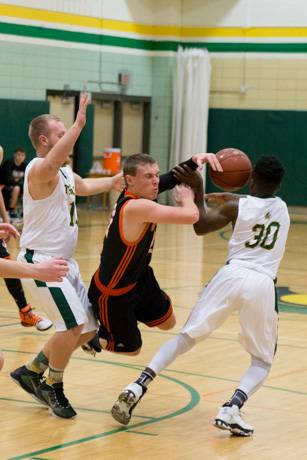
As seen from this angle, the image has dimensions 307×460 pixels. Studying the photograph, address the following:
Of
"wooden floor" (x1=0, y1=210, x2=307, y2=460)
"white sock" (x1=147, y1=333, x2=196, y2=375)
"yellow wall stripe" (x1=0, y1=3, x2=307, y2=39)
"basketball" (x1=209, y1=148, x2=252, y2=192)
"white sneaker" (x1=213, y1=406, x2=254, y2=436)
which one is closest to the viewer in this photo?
"wooden floor" (x1=0, y1=210, x2=307, y2=460)

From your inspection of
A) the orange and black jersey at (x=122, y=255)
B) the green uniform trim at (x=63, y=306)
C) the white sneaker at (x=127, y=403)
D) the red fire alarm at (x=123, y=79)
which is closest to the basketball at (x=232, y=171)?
the orange and black jersey at (x=122, y=255)

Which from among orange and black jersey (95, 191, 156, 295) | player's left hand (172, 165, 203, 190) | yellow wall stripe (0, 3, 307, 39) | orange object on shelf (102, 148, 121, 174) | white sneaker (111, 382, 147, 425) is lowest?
orange object on shelf (102, 148, 121, 174)

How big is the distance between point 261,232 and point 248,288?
1.17 feet

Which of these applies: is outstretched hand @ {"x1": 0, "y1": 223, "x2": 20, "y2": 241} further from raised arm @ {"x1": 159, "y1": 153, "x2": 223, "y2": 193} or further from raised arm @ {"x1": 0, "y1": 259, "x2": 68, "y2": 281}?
raised arm @ {"x1": 159, "y1": 153, "x2": 223, "y2": 193}

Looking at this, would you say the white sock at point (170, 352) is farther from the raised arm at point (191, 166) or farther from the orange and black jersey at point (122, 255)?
the raised arm at point (191, 166)

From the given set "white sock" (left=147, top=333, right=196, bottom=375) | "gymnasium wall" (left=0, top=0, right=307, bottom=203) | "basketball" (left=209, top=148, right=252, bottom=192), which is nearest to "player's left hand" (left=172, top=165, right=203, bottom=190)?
"basketball" (left=209, top=148, right=252, bottom=192)

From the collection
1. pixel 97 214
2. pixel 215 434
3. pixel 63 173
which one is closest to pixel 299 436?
pixel 215 434

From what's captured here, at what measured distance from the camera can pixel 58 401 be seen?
20.5 feet

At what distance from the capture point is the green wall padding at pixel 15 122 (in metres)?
20.4

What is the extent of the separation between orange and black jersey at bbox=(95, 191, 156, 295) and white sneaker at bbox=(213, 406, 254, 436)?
0.98 m

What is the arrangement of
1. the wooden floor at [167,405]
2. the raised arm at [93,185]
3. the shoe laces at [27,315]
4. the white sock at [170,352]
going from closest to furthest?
the wooden floor at [167,405] < the white sock at [170,352] < the raised arm at [93,185] < the shoe laces at [27,315]

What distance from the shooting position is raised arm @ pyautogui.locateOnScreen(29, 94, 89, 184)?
602 cm

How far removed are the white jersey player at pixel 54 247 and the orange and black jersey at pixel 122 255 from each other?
272 mm

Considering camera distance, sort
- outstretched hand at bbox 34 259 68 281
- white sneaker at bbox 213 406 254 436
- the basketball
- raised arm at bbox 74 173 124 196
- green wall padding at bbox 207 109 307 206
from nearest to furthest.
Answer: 1. outstretched hand at bbox 34 259 68 281
2. white sneaker at bbox 213 406 254 436
3. the basketball
4. raised arm at bbox 74 173 124 196
5. green wall padding at bbox 207 109 307 206
